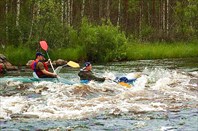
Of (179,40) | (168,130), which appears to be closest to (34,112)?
(168,130)

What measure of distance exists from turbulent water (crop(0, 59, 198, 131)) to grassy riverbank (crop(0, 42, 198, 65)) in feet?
31.1

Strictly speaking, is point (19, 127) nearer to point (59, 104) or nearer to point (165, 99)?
point (59, 104)

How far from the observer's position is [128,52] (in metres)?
28.1

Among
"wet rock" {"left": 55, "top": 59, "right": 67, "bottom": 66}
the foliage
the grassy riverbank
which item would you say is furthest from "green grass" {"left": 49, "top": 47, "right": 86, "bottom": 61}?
"wet rock" {"left": 55, "top": 59, "right": 67, "bottom": 66}

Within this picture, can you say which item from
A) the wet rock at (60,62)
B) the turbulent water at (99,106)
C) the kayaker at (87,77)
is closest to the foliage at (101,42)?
the wet rock at (60,62)

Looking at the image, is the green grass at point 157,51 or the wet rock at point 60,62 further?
the green grass at point 157,51

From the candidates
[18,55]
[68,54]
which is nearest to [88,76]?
[18,55]

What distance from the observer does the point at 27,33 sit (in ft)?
87.8

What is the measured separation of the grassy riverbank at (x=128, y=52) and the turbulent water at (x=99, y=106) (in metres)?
9.47

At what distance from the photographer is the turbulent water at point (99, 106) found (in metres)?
9.24

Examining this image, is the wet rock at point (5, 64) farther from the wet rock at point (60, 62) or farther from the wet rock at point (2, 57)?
the wet rock at point (60, 62)

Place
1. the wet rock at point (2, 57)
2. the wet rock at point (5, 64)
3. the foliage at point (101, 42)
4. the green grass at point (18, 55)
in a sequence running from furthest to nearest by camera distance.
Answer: the foliage at point (101, 42), the green grass at point (18, 55), the wet rock at point (2, 57), the wet rock at point (5, 64)

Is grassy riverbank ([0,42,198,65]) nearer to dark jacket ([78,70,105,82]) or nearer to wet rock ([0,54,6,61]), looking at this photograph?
wet rock ([0,54,6,61])

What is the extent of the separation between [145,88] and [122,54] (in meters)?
12.7
